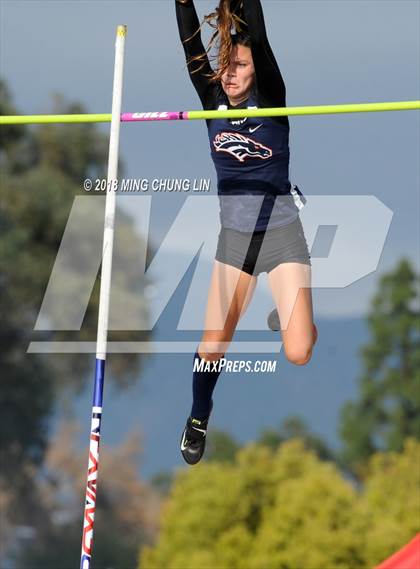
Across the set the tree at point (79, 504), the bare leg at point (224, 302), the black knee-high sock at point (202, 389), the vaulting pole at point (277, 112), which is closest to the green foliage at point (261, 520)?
the black knee-high sock at point (202, 389)

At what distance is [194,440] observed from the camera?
7195mm

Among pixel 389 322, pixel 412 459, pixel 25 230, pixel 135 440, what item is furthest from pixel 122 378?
pixel 412 459

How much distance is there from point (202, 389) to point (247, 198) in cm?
115

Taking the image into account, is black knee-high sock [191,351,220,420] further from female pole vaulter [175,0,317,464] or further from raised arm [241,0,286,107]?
raised arm [241,0,286,107]

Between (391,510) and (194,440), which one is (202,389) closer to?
(194,440)

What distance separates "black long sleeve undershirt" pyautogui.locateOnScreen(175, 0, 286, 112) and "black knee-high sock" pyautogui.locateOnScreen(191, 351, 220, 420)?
151 centimetres

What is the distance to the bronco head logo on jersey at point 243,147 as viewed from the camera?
6.72m

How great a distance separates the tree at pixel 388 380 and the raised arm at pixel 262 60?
13.9m

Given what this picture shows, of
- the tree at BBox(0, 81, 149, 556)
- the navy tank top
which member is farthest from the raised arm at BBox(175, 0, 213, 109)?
the tree at BBox(0, 81, 149, 556)

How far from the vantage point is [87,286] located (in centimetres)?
2397

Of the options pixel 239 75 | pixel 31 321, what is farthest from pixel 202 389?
pixel 31 321

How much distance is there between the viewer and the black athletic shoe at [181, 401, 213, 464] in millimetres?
7180

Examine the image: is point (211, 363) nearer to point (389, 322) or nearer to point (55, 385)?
point (389, 322)

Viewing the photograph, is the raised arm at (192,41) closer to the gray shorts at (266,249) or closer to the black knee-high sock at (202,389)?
the gray shorts at (266,249)
